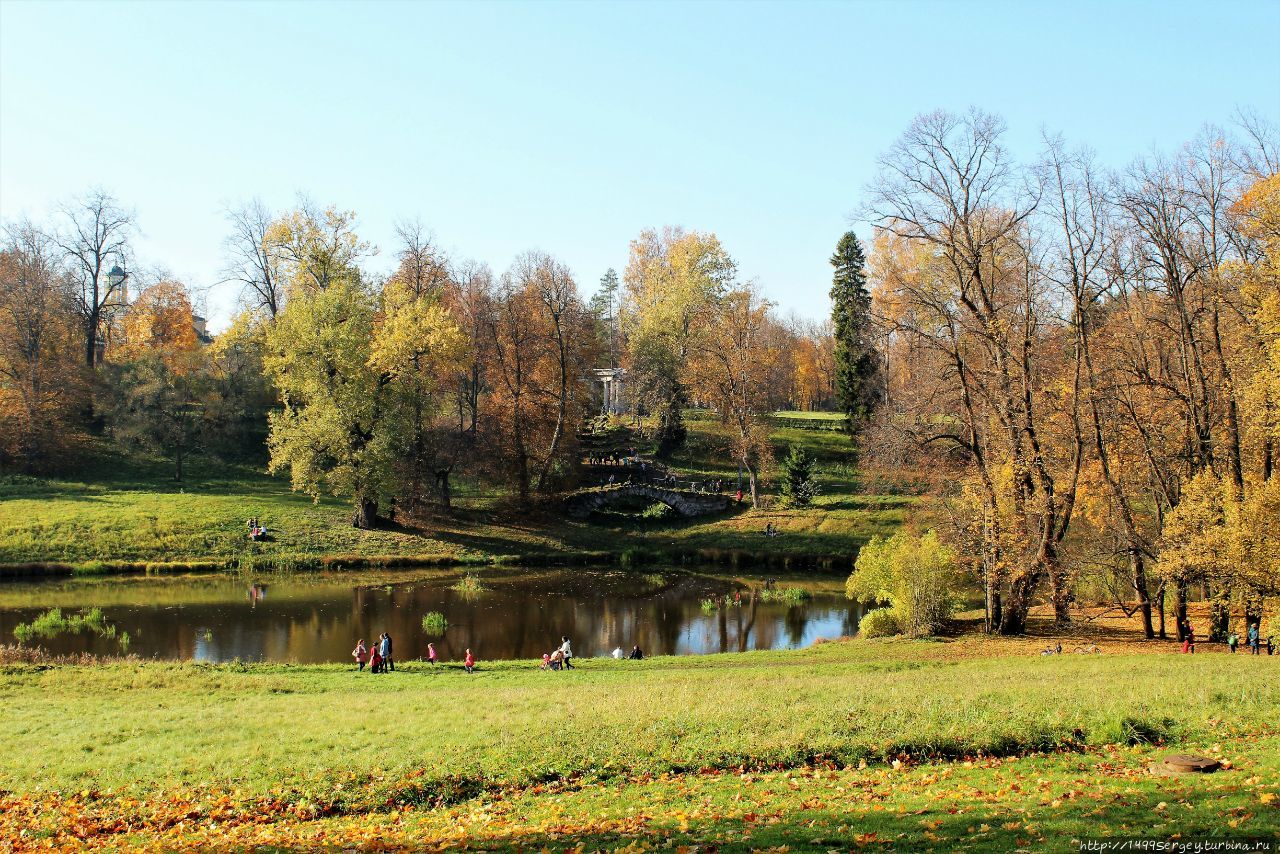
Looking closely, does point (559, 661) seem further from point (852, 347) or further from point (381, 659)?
point (852, 347)

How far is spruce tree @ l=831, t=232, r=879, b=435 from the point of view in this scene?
63.6 metres

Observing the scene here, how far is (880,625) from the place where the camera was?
3011cm

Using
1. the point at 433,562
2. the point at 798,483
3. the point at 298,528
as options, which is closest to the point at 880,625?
the point at 433,562

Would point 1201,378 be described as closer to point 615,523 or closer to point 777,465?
point 615,523

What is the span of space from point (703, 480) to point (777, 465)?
5.37 m

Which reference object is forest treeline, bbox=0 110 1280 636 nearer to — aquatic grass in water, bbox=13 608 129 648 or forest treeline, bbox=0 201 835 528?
forest treeline, bbox=0 201 835 528

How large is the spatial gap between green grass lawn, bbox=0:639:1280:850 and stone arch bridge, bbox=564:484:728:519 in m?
34.7

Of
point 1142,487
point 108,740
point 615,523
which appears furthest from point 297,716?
point 615,523

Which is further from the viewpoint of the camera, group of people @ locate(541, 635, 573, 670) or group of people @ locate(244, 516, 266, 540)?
group of people @ locate(244, 516, 266, 540)

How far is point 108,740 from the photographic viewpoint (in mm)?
14750

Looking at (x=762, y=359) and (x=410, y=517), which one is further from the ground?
(x=762, y=359)

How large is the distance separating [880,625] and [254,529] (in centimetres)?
3036

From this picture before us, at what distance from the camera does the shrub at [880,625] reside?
29906mm

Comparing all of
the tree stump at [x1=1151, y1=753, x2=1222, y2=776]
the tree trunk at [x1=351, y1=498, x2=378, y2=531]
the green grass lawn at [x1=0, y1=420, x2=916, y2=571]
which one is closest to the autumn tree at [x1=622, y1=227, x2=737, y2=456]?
the green grass lawn at [x1=0, y1=420, x2=916, y2=571]
